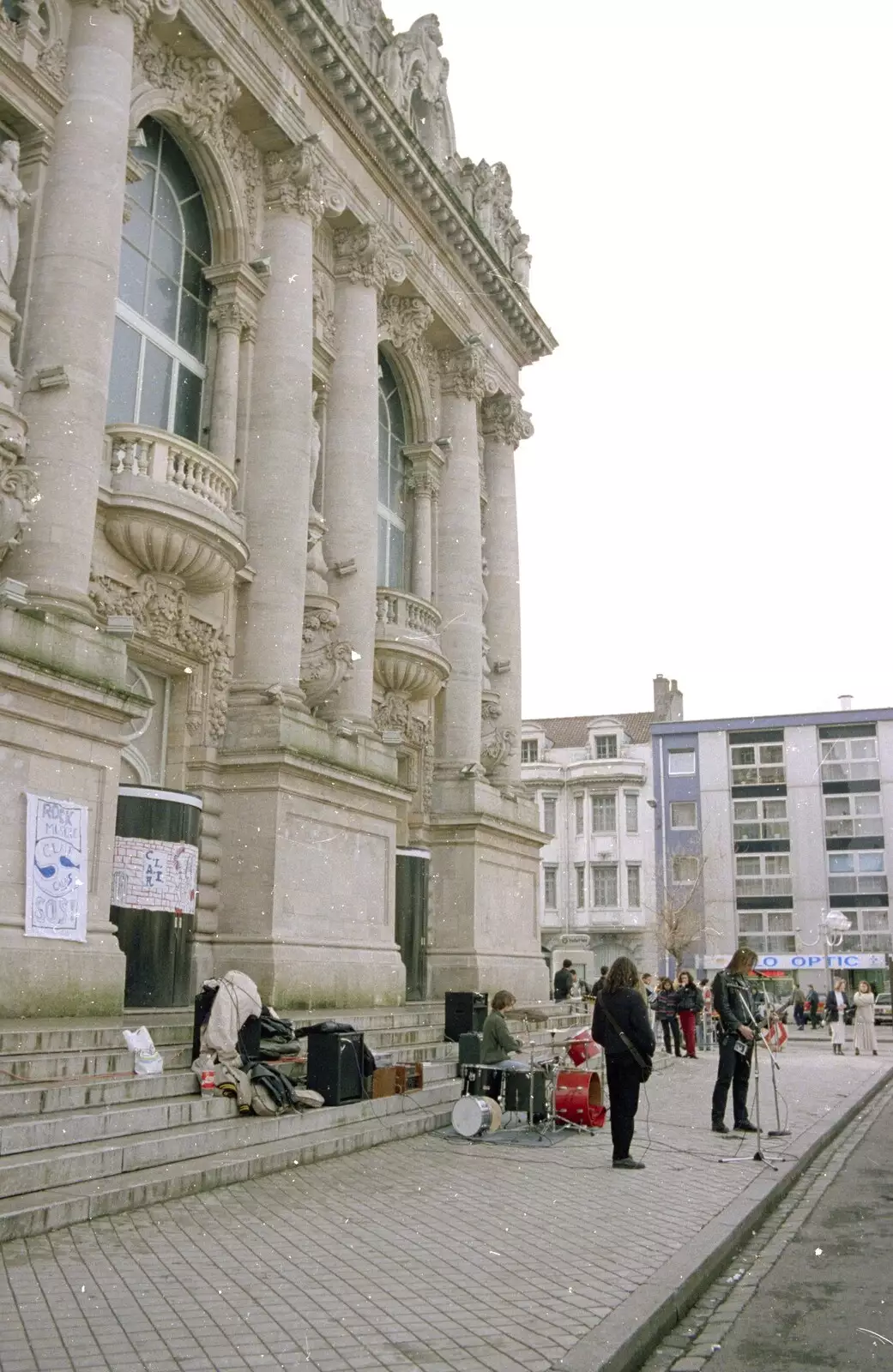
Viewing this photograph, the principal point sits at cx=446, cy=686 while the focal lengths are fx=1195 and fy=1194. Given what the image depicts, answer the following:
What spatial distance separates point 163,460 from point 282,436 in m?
3.21

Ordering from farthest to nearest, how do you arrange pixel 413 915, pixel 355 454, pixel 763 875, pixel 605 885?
pixel 763 875 < pixel 605 885 < pixel 413 915 < pixel 355 454

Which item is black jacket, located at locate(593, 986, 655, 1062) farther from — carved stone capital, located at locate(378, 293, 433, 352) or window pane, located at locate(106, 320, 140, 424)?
carved stone capital, located at locate(378, 293, 433, 352)

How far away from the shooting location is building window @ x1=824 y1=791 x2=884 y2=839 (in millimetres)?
69188

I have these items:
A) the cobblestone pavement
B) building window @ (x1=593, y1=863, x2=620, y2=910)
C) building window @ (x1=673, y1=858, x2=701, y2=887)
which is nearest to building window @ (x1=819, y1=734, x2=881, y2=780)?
building window @ (x1=673, y1=858, x2=701, y2=887)

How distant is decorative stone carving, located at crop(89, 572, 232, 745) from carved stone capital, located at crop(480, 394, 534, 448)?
14.0m

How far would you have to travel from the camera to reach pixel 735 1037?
12336mm

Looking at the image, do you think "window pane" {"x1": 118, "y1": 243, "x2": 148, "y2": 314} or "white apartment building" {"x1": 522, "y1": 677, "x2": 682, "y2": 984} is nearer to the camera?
"window pane" {"x1": 118, "y1": 243, "x2": 148, "y2": 314}

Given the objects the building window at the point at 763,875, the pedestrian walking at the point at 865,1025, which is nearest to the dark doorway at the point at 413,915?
the pedestrian walking at the point at 865,1025

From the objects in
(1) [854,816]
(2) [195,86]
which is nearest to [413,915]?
(2) [195,86]

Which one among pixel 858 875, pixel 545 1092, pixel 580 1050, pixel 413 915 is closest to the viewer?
pixel 545 1092

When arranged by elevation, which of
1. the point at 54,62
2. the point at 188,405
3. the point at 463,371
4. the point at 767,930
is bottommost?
the point at 767,930

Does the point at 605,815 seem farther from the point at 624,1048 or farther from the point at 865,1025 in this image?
the point at 624,1048

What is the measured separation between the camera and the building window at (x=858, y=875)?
68.0 m

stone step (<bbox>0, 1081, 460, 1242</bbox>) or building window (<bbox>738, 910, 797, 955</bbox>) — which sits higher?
building window (<bbox>738, 910, 797, 955</bbox>)
